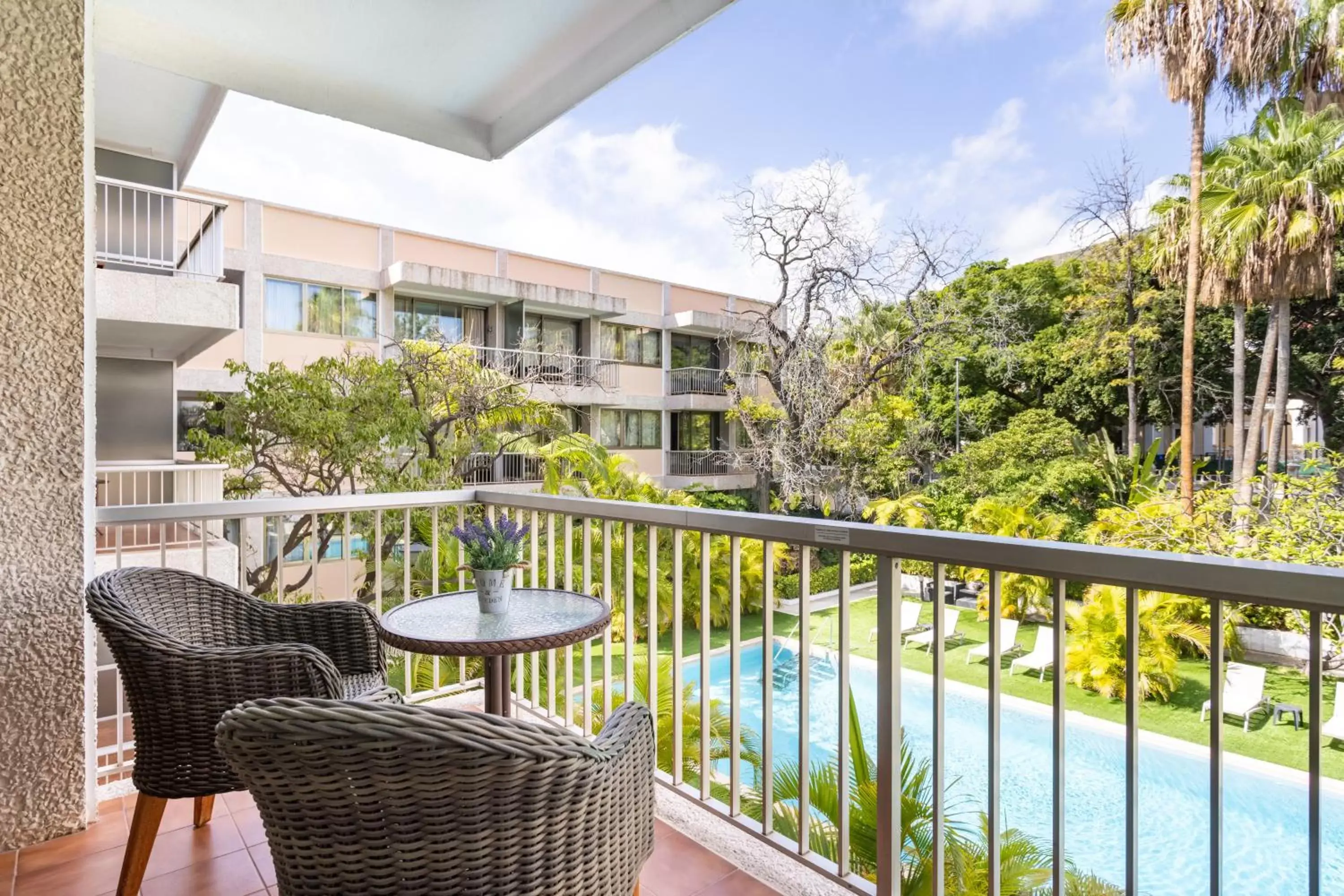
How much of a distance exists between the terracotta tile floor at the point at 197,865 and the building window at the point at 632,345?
1374 centimetres

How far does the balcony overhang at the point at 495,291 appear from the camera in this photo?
1221cm

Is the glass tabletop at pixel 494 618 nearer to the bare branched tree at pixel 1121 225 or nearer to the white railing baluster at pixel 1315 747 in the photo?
the white railing baluster at pixel 1315 747

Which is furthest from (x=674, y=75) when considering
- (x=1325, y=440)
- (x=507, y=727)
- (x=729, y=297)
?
(x=507, y=727)

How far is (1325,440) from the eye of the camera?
46.1ft

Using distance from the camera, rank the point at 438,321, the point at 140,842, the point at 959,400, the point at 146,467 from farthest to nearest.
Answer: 1. the point at 959,400
2. the point at 438,321
3. the point at 146,467
4. the point at 140,842

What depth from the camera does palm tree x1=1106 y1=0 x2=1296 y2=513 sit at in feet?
37.9

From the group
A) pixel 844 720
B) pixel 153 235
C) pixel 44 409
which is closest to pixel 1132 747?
pixel 844 720

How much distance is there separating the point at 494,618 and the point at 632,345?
14624 mm

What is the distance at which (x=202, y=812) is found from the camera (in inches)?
83.6

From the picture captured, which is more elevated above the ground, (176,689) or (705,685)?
(176,689)

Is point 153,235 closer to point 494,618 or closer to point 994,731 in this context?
point 494,618

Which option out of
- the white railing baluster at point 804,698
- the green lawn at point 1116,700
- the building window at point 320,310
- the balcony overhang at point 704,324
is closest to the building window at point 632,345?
the balcony overhang at point 704,324

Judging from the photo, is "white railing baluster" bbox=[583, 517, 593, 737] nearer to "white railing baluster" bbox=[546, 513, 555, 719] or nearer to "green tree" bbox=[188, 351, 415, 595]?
"white railing baluster" bbox=[546, 513, 555, 719]

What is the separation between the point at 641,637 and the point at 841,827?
870 cm
